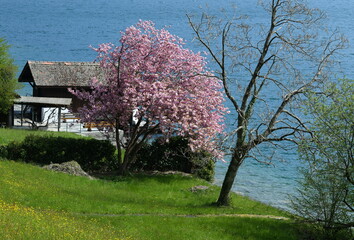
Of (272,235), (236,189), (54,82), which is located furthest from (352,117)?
(54,82)

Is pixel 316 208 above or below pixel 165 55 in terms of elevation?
below

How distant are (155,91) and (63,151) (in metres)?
6.33

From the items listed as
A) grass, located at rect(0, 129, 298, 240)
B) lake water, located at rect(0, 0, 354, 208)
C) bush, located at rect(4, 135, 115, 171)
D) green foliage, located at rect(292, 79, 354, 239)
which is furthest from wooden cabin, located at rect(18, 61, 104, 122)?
green foliage, located at rect(292, 79, 354, 239)

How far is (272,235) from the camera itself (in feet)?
70.0

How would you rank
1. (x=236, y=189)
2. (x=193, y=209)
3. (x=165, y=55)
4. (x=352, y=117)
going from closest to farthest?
(x=352, y=117) → (x=193, y=209) → (x=165, y=55) → (x=236, y=189)

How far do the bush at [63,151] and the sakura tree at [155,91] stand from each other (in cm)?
121

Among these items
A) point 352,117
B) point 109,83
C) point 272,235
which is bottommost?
point 272,235

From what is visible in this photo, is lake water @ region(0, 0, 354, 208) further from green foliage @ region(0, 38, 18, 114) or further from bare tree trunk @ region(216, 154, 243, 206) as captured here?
bare tree trunk @ region(216, 154, 243, 206)

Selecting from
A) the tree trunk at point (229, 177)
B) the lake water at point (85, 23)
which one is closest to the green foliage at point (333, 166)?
the tree trunk at point (229, 177)

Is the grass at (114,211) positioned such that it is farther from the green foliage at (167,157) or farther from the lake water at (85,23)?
the lake water at (85,23)

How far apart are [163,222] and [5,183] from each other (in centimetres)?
690

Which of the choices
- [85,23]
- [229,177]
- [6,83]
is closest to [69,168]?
[229,177]

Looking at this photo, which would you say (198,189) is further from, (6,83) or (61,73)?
(61,73)

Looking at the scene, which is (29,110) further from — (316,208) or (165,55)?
(316,208)
